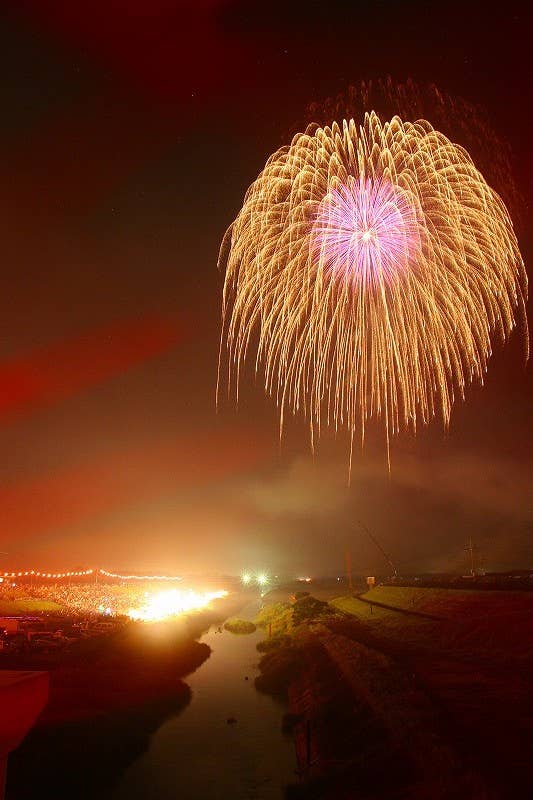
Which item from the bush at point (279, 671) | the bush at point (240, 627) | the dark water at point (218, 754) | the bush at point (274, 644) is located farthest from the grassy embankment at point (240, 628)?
the dark water at point (218, 754)

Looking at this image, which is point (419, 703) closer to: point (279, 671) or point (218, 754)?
point (218, 754)

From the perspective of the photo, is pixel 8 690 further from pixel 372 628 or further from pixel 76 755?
pixel 372 628

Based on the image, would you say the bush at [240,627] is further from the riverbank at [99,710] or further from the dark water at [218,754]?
the dark water at [218,754]

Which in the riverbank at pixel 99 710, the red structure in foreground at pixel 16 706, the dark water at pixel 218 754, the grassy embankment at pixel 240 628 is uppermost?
the red structure in foreground at pixel 16 706

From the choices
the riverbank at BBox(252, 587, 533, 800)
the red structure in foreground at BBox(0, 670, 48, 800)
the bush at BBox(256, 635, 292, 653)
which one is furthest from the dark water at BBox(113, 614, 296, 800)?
the red structure in foreground at BBox(0, 670, 48, 800)

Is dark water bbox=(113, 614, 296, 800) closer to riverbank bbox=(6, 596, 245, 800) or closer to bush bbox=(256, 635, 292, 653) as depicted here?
riverbank bbox=(6, 596, 245, 800)

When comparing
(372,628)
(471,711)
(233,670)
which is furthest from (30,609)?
(471,711)
